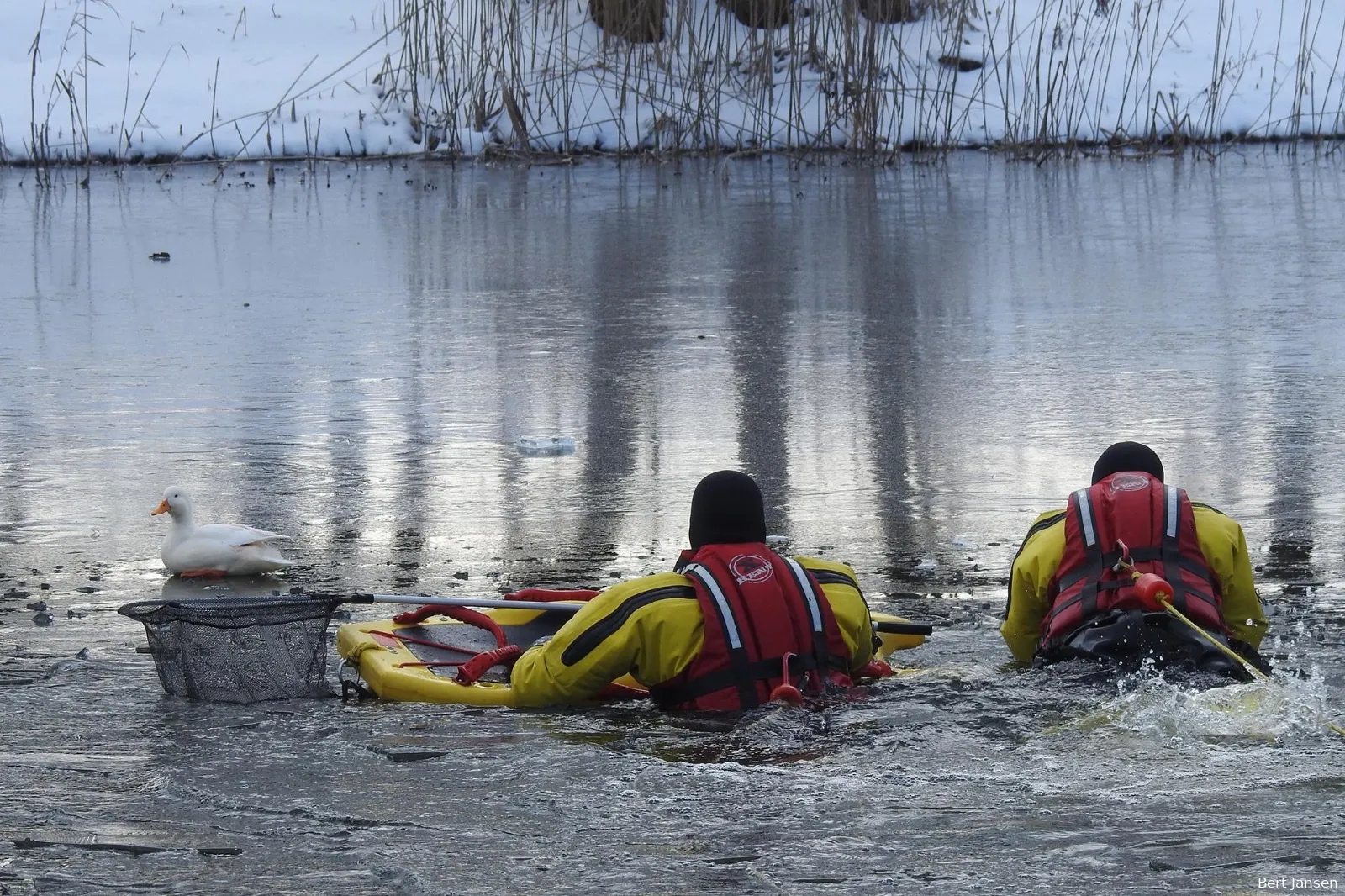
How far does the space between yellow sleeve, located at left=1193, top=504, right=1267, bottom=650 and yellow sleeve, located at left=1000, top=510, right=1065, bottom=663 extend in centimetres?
42

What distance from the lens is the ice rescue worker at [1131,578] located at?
5.55 m

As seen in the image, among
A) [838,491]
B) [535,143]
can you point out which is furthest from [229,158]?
[838,491]

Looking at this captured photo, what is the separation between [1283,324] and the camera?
38.3 feet

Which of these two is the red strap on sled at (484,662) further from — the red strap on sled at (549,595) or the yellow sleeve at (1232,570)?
the yellow sleeve at (1232,570)

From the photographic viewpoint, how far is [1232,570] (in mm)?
5848

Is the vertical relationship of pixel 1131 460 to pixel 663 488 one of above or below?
above

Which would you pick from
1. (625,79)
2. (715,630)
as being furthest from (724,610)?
(625,79)

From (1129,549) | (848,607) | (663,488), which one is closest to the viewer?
(848,607)

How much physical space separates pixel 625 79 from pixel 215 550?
1530cm

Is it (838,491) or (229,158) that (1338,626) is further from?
(229,158)

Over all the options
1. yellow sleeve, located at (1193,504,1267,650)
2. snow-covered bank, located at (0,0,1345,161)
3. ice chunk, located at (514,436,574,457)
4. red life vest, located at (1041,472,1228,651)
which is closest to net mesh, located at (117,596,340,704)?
red life vest, located at (1041,472,1228,651)

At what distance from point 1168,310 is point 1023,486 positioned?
4575 millimetres

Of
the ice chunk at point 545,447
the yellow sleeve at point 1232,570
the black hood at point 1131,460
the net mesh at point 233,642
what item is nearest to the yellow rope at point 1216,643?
the yellow sleeve at point 1232,570

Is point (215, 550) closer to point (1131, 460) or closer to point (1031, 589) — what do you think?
point (1031, 589)
